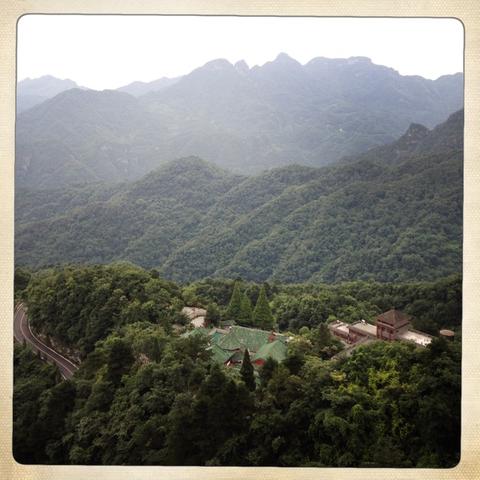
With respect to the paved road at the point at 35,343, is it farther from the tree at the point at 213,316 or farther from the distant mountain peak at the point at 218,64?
the distant mountain peak at the point at 218,64

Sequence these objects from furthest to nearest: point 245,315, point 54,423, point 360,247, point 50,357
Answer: point 360,247 < point 245,315 < point 50,357 < point 54,423

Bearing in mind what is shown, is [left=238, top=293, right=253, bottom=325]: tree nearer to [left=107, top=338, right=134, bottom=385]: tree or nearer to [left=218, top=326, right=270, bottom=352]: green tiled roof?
[left=218, top=326, right=270, bottom=352]: green tiled roof

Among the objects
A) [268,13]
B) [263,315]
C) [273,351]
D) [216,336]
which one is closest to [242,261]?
[263,315]

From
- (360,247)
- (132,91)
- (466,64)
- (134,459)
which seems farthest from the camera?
(360,247)

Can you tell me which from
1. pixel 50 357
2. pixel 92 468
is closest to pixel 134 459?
pixel 92 468

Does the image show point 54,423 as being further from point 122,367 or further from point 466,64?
point 466,64

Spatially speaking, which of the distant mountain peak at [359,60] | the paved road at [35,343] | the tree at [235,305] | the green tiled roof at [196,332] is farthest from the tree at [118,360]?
the distant mountain peak at [359,60]
